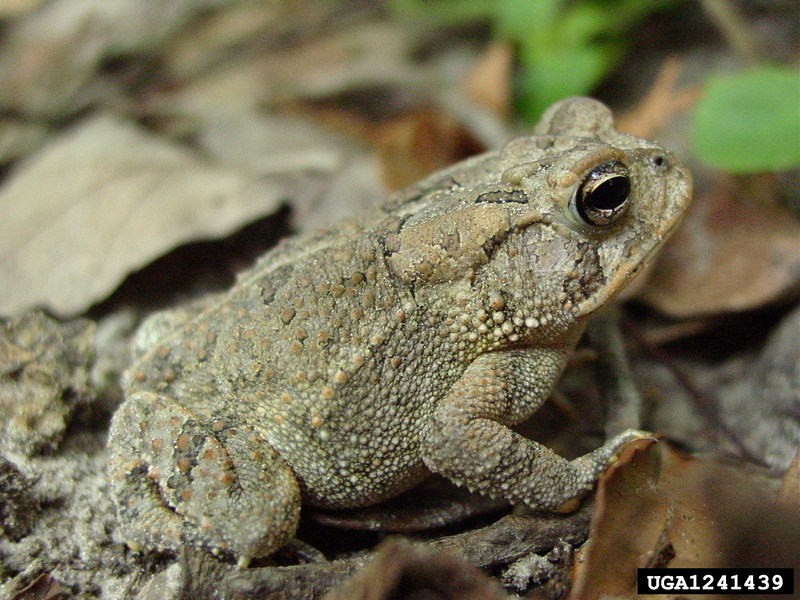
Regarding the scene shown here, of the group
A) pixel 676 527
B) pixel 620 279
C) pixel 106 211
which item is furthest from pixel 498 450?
pixel 106 211

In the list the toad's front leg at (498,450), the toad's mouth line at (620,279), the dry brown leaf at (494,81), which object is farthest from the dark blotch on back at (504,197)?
the dry brown leaf at (494,81)

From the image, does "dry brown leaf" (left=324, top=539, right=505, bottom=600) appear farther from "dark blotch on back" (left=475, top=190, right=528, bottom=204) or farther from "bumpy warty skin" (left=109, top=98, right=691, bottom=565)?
"dark blotch on back" (left=475, top=190, right=528, bottom=204)

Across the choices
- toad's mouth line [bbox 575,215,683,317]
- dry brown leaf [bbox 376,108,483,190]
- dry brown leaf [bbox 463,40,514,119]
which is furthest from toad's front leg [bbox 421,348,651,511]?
dry brown leaf [bbox 463,40,514,119]

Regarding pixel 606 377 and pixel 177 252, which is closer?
pixel 606 377

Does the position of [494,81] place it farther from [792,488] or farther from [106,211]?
[792,488]

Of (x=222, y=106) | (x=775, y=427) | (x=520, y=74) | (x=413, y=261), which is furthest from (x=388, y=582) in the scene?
(x=222, y=106)

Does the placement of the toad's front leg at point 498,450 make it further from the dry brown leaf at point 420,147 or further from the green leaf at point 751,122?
the dry brown leaf at point 420,147

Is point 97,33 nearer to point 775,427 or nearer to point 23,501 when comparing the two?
point 23,501
